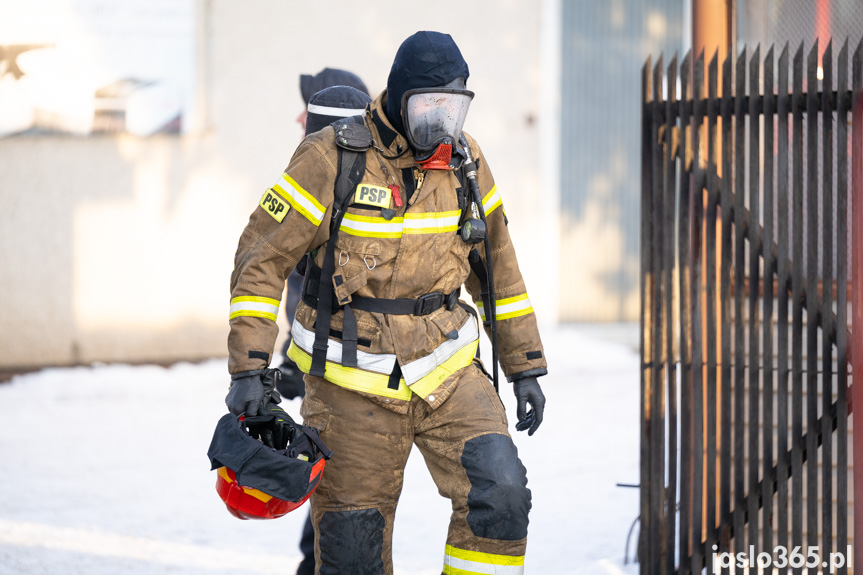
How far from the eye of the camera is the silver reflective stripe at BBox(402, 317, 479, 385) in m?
2.97

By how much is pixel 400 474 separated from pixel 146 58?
22.8ft

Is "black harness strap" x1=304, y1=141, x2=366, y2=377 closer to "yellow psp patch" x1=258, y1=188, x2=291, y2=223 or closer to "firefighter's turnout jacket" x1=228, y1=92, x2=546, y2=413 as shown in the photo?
"firefighter's turnout jacket" x1=228, y1=92, x2=546, y2=413

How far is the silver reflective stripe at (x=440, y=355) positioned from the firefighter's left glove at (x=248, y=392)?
0.41 meters

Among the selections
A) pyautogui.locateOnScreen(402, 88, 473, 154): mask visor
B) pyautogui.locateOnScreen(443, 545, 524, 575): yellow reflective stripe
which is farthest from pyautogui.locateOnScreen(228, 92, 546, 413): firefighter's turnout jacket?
pyautogui.locateOnScreen(443, 545, 524, 575): yellow reflective stripe

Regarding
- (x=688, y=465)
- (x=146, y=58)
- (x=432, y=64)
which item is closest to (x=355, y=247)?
(x=432, y=64)

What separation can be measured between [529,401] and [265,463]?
960 millimetres

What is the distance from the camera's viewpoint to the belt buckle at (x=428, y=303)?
9.96ft

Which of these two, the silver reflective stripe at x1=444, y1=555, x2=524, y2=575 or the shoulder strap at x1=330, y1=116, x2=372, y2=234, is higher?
the shoulder strap at x1=330, y1=116, x2=372, y2=234

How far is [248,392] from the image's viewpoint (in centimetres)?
283

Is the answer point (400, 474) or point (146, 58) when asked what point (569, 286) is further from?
point (400, 474)

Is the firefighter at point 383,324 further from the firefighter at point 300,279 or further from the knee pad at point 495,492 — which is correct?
the firefighter at point 300,279

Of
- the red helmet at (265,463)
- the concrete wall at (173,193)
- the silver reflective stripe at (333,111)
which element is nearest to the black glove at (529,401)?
the red helmet at (265,463)

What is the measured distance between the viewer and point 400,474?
3.07m

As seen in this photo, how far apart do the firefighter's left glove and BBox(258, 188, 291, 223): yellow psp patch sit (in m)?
0.46
